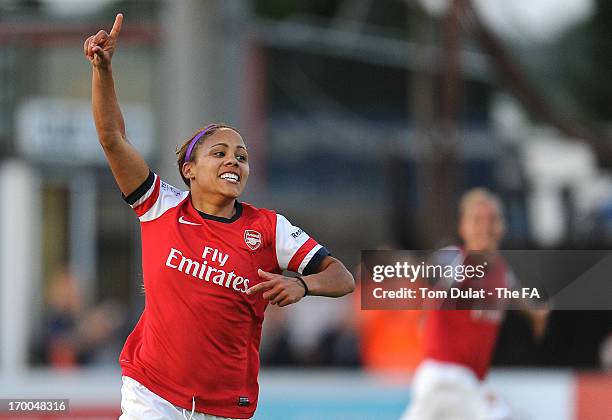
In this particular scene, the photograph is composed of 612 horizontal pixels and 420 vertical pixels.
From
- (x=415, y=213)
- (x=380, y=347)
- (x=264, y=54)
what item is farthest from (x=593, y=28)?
(x=264, y=54)

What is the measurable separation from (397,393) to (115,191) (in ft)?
29.0

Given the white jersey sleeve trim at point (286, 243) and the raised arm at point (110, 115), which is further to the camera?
the white jersey sleeve trim at point (286, 243)

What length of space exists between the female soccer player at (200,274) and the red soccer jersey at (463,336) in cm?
320

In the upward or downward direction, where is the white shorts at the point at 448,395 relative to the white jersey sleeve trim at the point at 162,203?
downward

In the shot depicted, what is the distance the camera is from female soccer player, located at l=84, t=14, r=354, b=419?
5309 mm

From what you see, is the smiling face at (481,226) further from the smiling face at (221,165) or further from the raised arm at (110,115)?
the raised arm at (110,115)

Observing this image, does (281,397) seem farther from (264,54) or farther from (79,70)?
(264,54)

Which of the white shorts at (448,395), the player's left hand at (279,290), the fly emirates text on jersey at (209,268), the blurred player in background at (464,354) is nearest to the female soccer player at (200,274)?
the fly emirates text on jersey at (209,268)

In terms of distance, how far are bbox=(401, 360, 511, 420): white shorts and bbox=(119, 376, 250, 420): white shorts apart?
3638 millimetres

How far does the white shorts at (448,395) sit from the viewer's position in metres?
8.73

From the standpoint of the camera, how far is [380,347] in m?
10.5

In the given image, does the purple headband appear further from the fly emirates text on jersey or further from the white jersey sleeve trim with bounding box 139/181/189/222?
the fly emirates text on jersey

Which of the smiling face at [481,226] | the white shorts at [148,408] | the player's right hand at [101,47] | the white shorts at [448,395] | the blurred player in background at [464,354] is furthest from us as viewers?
the white shorts at [448,395]

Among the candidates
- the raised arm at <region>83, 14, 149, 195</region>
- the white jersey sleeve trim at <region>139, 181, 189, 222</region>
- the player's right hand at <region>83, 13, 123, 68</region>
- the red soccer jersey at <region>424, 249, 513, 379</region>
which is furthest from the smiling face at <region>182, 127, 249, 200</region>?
the red soccer jersey at <region>424, 249, 513, 379</region>
